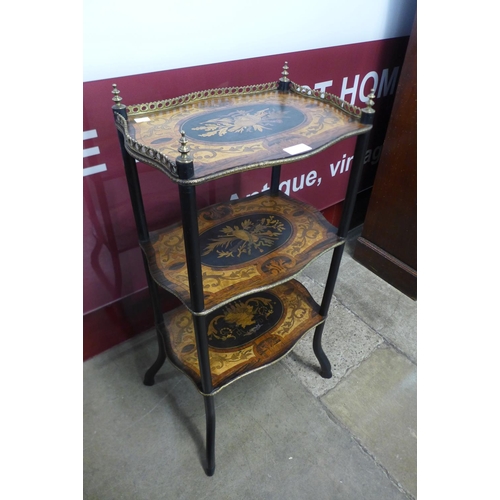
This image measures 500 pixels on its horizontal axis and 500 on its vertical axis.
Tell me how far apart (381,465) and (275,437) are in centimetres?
39

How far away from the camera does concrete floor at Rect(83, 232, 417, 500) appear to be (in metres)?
1.29

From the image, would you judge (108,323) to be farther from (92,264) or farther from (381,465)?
(381,465)

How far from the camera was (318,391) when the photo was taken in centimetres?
158

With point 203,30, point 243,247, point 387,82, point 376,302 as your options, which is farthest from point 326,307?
point 387,82

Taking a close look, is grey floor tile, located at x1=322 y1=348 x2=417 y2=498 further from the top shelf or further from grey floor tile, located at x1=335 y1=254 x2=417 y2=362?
the top shelf

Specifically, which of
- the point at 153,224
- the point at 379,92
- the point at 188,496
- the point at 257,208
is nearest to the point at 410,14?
the point at 379,92

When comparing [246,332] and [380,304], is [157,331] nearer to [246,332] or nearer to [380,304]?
[246,332]

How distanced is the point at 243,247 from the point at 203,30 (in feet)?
2.46

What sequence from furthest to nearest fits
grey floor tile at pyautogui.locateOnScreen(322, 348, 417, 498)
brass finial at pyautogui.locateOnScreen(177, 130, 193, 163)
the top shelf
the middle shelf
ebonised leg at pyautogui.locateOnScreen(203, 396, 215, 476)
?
grey floor tile at pyautogui.locateOnScreen(322, 348, 417, 498)
ebonised leg at pyautogui.locateOnScreen(203, 396, 215, 476)
the middle shelf
the top shelf
brass finial at pyautogui.locateOnScreen(177, 130, 193, 163)

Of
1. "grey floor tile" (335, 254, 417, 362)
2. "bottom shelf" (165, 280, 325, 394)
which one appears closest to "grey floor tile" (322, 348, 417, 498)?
"grey floor tile" (335, 254, 417, 362)

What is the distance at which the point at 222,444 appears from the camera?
1408 millimetres

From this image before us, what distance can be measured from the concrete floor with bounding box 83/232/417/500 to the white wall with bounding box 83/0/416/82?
1.22m

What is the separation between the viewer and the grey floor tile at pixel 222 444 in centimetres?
128

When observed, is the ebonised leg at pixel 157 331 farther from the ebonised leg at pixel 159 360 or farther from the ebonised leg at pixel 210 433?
the ebonised leg at pixel 210 433
